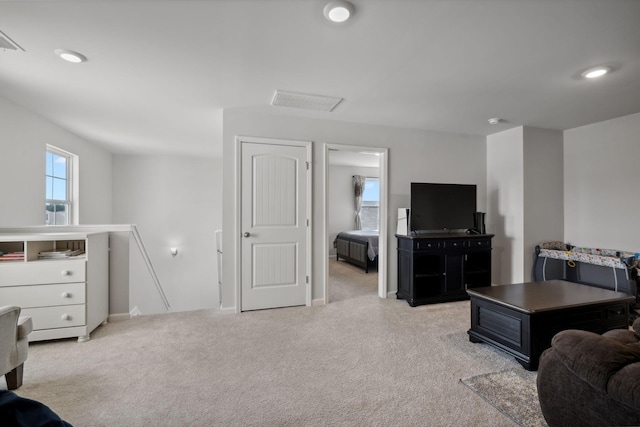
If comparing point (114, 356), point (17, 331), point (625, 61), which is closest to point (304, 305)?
point (114, 356)

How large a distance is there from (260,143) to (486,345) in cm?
319

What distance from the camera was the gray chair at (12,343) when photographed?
193 centimetres

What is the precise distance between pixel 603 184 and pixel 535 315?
3.03 metres

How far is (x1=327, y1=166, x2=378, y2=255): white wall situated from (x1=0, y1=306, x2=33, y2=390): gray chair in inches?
259

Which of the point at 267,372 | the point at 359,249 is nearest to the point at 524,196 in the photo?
the point at 359,249

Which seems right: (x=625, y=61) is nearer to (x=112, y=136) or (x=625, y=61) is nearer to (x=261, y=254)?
(x=261, y=254)

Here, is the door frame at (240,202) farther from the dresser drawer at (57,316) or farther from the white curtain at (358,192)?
the white curtain at (358,192)

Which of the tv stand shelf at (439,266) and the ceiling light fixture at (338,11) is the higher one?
the ceiling light fixture at (338,11)

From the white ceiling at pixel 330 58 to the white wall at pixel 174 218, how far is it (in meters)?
2.90

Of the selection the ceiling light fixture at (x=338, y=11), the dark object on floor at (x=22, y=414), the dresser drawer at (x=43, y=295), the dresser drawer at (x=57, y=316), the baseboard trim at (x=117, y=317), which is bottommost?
the baseboard trim at (x=117, y=317)

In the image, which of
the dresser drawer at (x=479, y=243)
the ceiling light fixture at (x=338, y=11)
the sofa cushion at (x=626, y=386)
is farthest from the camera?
the dresser drawer at (x=479, y=243)

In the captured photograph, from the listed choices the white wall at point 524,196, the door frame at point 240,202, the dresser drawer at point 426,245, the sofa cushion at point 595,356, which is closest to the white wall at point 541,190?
the white wall at point 524,196

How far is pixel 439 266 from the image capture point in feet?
13.5

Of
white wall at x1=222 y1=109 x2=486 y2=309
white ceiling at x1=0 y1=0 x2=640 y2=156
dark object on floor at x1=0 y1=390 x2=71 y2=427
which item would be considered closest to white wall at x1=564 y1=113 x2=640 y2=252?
white ceiling at x1=0 y1=0 x2=640 y2=156
